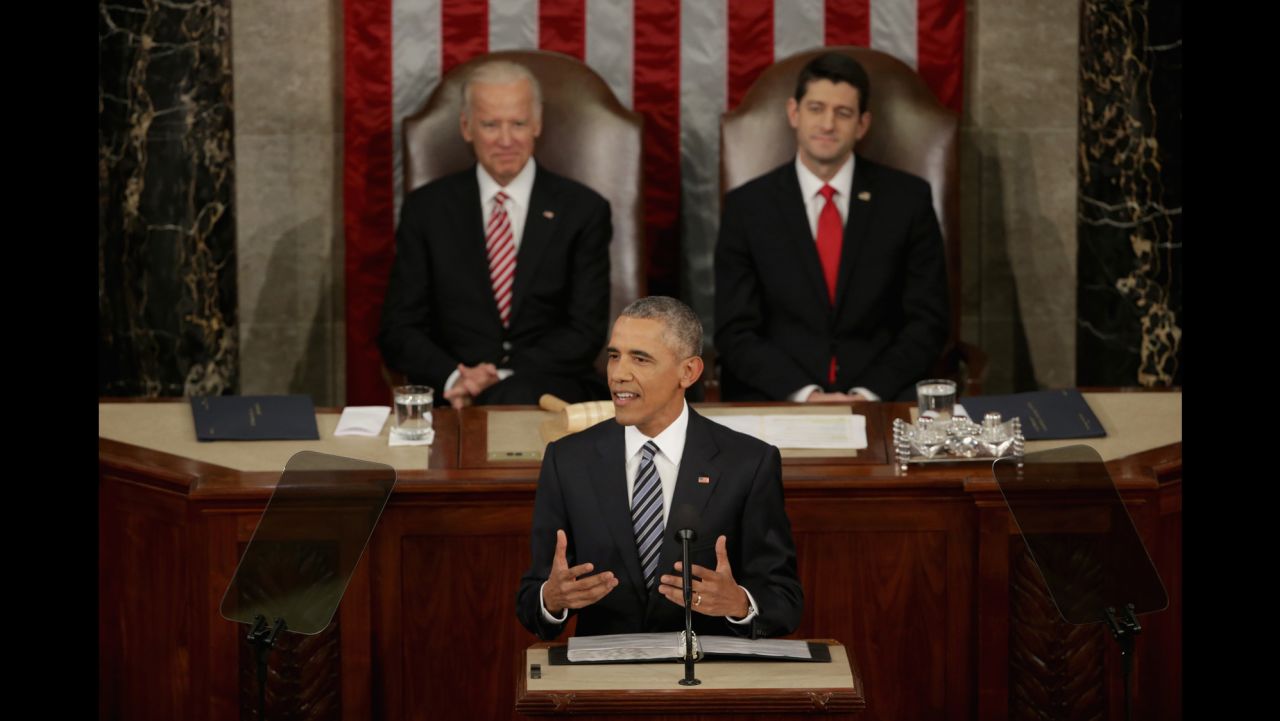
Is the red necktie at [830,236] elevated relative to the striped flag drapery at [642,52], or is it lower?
lower

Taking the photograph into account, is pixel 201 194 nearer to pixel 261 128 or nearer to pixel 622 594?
pixel 261 128

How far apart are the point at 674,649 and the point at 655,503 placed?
347mm

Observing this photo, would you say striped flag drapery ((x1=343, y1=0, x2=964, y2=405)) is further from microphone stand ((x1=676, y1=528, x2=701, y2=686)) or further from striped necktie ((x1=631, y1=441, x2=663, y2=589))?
microphone stand ((x1=676, y1=528, x2=701, y2=686))

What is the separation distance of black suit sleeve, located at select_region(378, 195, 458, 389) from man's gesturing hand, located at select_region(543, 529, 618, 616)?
248cm

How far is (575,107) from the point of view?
5988 millimetres

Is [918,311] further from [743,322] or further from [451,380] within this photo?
[451,380]

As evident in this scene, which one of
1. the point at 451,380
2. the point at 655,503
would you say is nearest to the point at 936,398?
the point at 655,503

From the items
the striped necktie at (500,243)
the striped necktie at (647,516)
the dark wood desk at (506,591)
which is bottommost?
the dark wood desk at (506,591)

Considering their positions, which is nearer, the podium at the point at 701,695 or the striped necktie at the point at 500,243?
the podium at the point at 701,695

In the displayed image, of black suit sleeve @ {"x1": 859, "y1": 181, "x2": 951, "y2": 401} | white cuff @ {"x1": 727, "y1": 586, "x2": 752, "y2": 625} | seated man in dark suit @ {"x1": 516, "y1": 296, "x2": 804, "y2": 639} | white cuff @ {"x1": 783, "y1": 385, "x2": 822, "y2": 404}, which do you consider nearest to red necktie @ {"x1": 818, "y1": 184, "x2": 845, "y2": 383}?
black suit sleeve @ {"x1": 859, "y1": 181, "x2": 951, "y2": 401}

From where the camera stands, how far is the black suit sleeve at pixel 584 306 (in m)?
5.57

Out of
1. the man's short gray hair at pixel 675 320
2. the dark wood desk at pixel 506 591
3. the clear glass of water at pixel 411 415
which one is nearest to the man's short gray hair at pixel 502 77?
the clear glass of water at pixel 411 415

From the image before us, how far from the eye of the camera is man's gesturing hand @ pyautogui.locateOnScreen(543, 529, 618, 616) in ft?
9.89

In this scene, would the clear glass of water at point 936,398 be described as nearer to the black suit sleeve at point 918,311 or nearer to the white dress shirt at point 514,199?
the black suit sleeve at point 918,311
